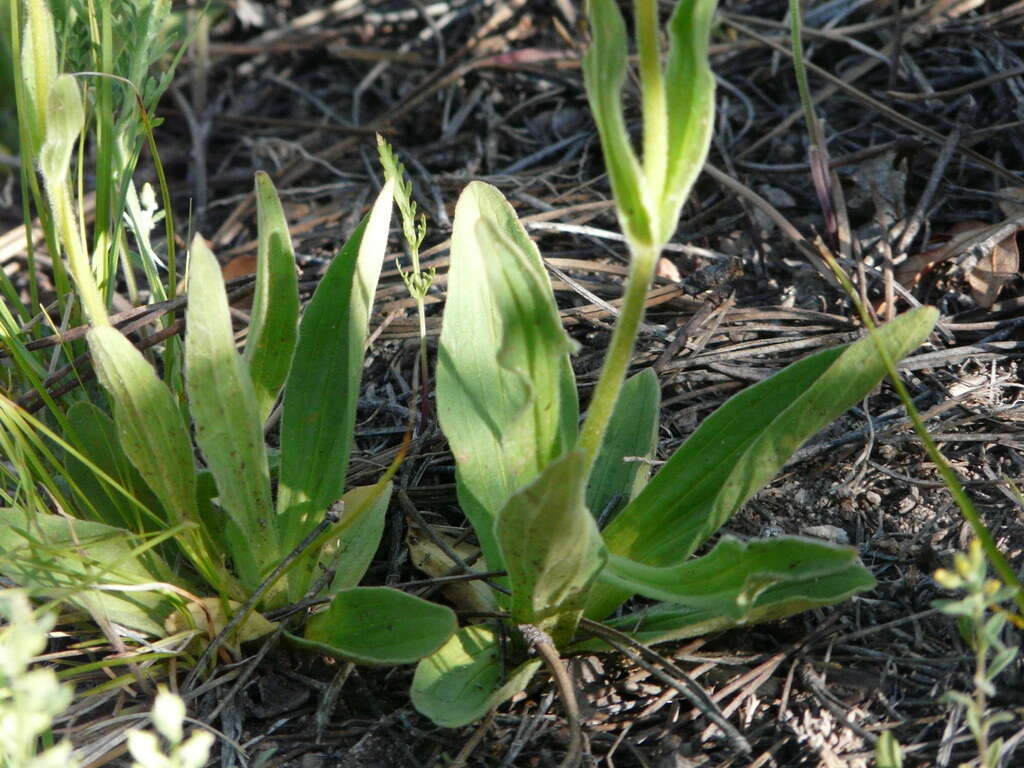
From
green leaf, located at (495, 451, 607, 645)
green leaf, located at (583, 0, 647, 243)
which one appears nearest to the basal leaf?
green leaf, located at (583, 0, 647, 243)

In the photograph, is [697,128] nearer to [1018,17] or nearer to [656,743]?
[656,743]

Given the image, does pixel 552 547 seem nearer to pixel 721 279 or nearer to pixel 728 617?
pixel 728 617

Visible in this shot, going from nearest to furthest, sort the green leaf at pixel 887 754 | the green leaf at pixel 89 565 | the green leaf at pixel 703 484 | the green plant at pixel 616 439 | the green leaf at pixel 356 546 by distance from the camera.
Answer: the green leaf at pixel 887 754
the green plant at pixel 616 439
the green leaf at pixel 89 565
the green leaf at pixel 703 484
the green leaf at pixel 356 546

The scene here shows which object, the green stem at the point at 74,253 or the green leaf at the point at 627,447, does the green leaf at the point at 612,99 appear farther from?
the green stem at the point at 74,253

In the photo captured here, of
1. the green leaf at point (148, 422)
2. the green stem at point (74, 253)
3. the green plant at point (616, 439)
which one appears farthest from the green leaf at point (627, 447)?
the green stem at point (74, 253)

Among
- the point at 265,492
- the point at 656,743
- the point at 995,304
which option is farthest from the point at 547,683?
the point at 995,304
